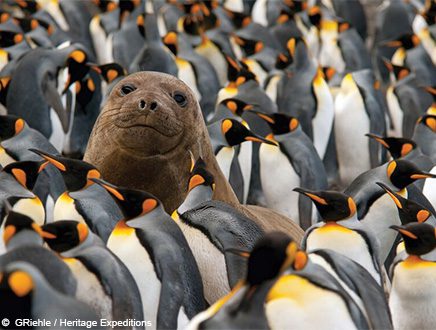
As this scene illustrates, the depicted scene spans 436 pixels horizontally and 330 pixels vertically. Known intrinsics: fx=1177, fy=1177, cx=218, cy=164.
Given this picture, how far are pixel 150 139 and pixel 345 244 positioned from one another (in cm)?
123

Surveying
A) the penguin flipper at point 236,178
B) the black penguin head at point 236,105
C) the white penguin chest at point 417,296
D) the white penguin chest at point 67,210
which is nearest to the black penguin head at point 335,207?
the white penguin chest at point 417,296

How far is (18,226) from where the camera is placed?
449 centimetres

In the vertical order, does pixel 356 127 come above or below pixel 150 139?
below

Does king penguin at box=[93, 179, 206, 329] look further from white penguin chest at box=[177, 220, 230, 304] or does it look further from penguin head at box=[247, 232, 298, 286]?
penguin head at box=[247, 232, 298, 286]

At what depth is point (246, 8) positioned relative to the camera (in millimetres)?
17281

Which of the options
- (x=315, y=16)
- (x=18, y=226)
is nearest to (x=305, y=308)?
(x=18, y=226)

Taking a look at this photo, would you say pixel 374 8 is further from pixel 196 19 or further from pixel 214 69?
pixel 214 69

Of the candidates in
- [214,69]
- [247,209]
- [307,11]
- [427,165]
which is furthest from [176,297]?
[307,11]

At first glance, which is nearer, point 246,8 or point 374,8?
point 246,8

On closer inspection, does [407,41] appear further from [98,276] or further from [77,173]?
[98,276]

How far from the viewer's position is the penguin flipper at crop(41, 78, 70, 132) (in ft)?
31.0

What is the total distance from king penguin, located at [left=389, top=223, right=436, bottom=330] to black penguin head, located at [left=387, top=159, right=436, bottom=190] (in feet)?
4.97

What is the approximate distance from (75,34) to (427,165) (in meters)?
7.26

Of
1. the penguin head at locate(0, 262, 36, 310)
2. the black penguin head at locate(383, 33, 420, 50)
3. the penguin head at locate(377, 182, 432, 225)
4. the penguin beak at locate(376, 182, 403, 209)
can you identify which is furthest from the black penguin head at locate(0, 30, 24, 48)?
the penguin head at locate(0, 262, 36, 310)
